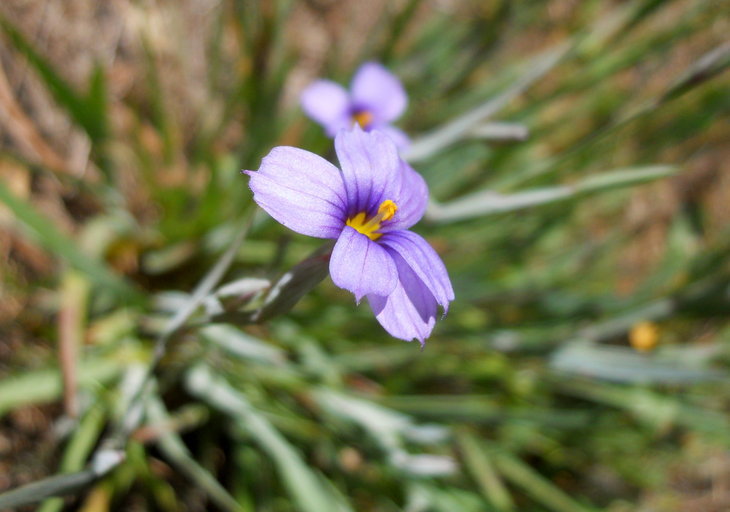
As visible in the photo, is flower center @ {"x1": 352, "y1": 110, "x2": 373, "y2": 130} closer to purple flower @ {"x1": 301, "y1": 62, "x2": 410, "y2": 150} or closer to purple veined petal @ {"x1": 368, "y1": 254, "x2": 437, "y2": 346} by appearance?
purple flower @ {"x1": 301, "y1": 62, "x2": 410, "y2": 150}

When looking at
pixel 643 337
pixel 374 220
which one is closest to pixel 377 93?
pixel 374 220

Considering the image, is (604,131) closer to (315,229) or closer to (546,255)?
(315,229)

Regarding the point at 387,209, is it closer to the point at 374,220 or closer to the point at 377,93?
the point at 374,220

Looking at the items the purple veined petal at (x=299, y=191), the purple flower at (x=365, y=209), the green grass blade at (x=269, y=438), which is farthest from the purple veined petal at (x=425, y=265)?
the green grass blade at (x=269, y=438)

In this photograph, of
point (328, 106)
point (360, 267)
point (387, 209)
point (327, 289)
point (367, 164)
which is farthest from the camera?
point (327, 289)

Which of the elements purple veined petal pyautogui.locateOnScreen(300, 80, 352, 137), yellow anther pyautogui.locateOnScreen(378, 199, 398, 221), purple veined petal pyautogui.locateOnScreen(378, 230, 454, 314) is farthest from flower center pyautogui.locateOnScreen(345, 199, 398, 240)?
purple veined petal pyautogui.locateOnScreen(300, 80, 352, 137)

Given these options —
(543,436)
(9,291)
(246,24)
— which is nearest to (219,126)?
(246,24)

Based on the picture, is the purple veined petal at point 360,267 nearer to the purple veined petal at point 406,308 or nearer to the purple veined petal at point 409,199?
the purple veined petal at point 406,308
